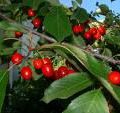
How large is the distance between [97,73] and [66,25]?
410 millimetres

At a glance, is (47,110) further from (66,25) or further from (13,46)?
(66,25)

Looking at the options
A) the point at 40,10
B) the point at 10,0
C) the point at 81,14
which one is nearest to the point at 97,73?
the point at 40,10

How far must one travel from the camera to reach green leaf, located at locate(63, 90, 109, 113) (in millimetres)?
1180

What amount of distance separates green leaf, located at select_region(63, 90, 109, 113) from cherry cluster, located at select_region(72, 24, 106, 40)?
99cm

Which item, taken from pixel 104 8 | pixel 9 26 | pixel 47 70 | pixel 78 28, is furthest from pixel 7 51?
pixel 104 8

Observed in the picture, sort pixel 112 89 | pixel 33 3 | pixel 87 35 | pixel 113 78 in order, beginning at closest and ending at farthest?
pixel 112 89 → pixel 113 78 → pixel 33 3 → pixel 87 35

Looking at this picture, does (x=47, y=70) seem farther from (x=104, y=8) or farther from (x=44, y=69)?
(x=104, y=8)

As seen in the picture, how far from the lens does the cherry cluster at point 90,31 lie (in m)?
2.27

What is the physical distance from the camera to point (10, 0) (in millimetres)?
2598

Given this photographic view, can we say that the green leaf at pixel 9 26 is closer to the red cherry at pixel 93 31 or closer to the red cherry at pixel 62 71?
the red cherry at pixel 62 71

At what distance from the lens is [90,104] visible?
3.96ft

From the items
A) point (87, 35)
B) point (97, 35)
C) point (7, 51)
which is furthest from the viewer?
point (97, 35)

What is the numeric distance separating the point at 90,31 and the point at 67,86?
119cm

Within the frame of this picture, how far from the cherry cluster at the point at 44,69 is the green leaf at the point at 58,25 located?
8.8 inches
